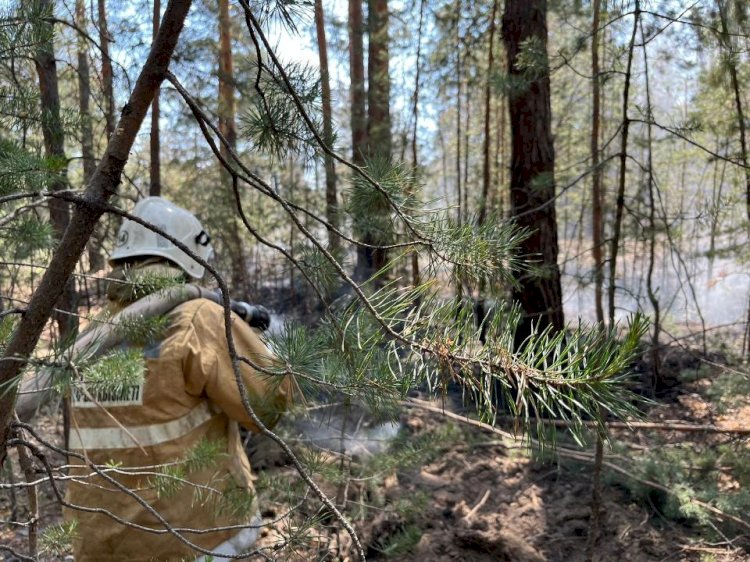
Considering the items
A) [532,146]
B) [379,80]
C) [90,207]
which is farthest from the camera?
[379,80]

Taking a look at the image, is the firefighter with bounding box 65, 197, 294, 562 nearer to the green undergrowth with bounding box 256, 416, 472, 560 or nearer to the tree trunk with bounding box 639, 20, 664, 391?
the green undergrowth with bounding box 256, 416, 472, 560

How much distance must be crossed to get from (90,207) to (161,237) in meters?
2.05

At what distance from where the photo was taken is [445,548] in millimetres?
3377

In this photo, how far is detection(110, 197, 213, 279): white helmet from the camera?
110 inches

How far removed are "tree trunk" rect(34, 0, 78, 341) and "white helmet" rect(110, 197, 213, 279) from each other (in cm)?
31

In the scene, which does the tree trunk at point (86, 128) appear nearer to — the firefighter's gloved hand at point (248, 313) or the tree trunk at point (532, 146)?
the firefighter's gloved hand at point (248, 313)

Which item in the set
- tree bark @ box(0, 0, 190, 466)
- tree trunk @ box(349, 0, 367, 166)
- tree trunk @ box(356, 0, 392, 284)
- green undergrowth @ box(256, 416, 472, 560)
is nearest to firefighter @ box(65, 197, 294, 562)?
green undergrowth @ box(256, 416, 472, 560)

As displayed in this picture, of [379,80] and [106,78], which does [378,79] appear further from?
[106,78]

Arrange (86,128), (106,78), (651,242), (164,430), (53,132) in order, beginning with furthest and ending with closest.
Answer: (651,242), (106,78), (86,128), (164,430), (53,132)

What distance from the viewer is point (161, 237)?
2.99 metres

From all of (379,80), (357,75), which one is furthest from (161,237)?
(357,75)

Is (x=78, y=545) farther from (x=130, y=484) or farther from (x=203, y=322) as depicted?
(x=203, y=322)

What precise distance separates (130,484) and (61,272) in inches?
73.5

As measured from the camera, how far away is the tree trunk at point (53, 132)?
5.94ft
